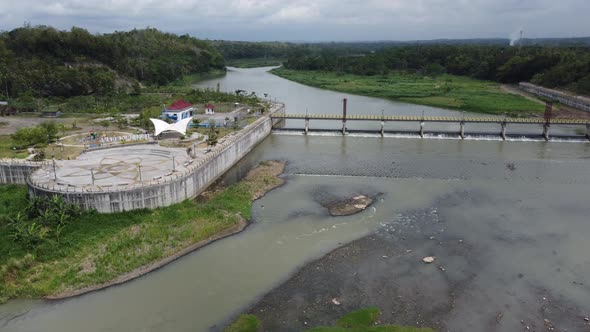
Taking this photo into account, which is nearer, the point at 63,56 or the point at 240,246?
the point at 240,246

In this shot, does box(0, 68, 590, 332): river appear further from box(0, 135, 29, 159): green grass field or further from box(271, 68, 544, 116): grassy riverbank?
box(271, 68, 544, 116): grassy riverbank

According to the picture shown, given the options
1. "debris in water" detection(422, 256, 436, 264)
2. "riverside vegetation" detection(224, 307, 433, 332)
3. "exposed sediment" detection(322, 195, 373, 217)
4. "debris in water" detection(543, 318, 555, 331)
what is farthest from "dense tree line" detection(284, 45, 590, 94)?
"riverside vegetation" detection(224, 307, 433, 332)

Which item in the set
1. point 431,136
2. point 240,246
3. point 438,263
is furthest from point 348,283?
point 431,136

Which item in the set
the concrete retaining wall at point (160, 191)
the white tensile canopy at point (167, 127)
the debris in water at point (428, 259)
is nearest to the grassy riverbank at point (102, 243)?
the concrete retaining wall at point (160, 191)

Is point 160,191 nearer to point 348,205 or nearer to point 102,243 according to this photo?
point 102,243

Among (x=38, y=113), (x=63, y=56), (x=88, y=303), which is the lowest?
(x=88, y=303)

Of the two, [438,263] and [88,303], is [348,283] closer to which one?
[438,263]

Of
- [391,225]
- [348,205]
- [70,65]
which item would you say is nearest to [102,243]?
[348,205]
